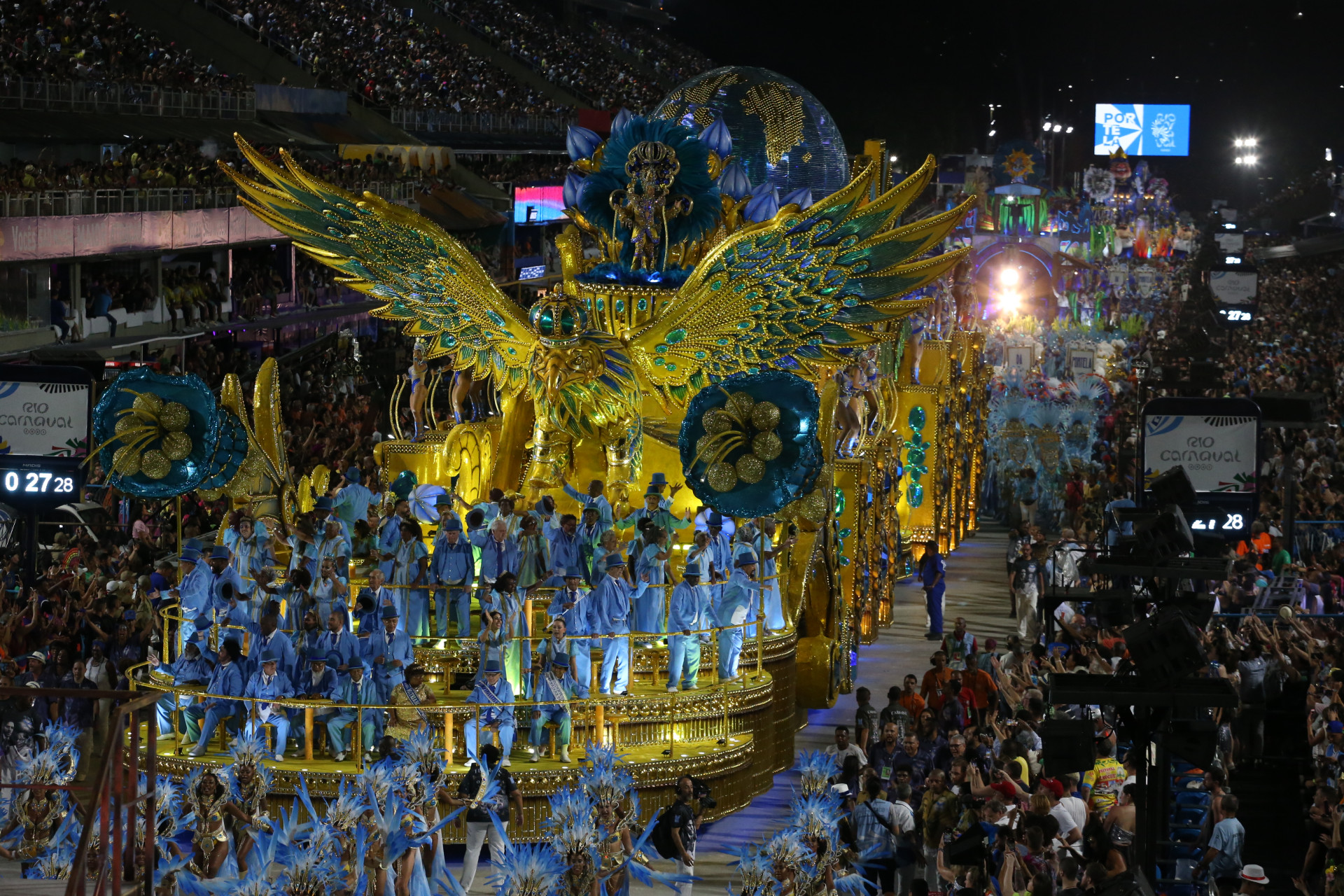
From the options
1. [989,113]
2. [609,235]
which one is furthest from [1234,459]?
[989,113]

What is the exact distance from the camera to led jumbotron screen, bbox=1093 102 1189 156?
92062 mm

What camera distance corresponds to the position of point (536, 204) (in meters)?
44.9

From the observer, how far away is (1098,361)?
122 ft

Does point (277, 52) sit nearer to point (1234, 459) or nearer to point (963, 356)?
point (963, 356)

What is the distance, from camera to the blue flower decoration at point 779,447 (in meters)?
15.6

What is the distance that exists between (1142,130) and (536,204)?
55.3 metres

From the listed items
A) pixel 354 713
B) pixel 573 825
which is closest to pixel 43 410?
pixel 354 713

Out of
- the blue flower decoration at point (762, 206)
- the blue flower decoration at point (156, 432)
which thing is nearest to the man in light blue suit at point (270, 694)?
the blue flower decoration at point (156, 432)

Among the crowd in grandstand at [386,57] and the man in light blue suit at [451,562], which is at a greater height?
the crowd in grandstand at [386,57]

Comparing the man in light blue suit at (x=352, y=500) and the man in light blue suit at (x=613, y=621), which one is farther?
the man in light blue suit at (x=352, y=500)

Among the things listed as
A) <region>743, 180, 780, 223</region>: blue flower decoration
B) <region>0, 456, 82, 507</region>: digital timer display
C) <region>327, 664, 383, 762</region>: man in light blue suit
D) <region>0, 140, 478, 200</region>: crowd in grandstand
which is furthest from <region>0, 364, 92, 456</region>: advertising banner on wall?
<region>0, 140, 478, 200</region>: crowd in grandstand

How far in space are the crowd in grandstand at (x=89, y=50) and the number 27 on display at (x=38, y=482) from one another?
15.3m

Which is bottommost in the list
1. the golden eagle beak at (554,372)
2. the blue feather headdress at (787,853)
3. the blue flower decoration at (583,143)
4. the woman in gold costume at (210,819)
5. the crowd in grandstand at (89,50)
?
the woman in gold costume at (210,819)

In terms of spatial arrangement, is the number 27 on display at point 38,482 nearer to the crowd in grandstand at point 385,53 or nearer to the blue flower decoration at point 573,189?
the blue flower decoration at point 573,189
